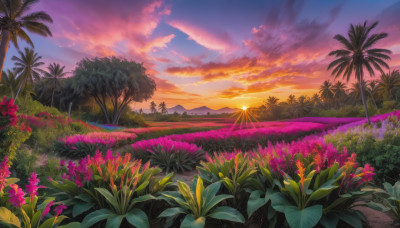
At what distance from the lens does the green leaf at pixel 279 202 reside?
1868 millimetres

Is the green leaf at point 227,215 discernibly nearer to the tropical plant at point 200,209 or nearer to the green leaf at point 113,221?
the tropical plant at point 200,209

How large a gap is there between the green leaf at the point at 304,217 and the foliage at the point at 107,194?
4.31 ft

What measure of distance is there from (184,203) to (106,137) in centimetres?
725

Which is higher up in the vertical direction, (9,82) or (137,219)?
(9,82)

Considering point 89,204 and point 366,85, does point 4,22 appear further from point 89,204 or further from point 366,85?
point 366,85

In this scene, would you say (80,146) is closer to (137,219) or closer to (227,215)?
(137,219)

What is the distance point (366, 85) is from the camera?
4831cm

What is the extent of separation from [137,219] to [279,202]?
1399mm

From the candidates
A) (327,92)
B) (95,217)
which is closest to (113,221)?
(95,217)

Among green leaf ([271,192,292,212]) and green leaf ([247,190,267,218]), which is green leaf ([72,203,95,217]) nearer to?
green leaf ([247,190,267,218])

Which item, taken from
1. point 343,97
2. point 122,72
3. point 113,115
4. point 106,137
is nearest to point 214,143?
point 106,137

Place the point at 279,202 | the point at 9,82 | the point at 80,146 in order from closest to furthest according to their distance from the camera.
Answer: the point at 279,202
the point at 80,146
the point at 9,82

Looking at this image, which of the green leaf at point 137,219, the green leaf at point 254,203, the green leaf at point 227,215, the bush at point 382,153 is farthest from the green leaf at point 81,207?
the bush at point 382,153

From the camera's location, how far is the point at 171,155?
16.9ft
